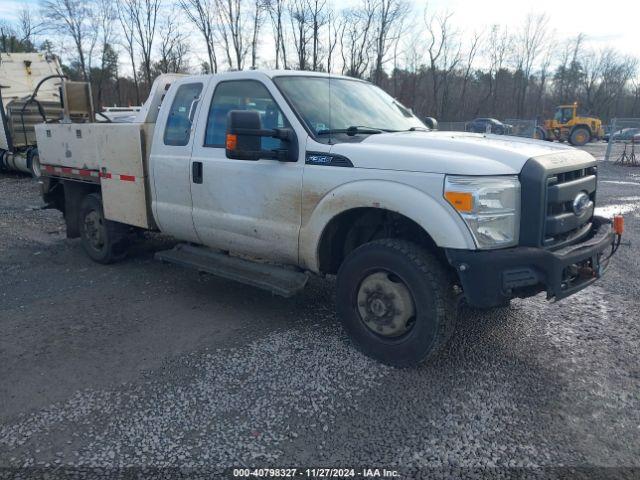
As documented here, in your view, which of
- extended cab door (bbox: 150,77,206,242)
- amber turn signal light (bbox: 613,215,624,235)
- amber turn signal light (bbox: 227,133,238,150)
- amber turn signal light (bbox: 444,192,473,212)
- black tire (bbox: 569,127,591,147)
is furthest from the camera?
black tire (bbox: 569,127,591,147)

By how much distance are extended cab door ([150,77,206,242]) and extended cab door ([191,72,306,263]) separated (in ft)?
0.41

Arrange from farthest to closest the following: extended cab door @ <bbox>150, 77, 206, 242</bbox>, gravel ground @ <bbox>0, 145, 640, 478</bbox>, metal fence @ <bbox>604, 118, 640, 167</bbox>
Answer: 1. metal fence @ <bbox>604, 118, 640, 167</bbox>
2. extended cab door @ <bbox>150, 77, 206, 242</bbox>
3. gravel ground @ <bbox>0, 145, 640, 478</bbox>

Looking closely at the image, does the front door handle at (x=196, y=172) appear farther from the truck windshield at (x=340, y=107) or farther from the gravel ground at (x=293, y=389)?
the gravel ground at (x=293, y=389)

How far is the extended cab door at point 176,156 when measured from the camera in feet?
16.0

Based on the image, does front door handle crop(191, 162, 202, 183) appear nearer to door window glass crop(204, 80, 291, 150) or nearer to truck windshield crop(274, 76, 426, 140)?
door window glass crop(204, 80, 291, 150)

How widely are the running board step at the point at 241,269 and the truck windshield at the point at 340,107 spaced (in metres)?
1.17

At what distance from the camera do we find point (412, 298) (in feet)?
11.6

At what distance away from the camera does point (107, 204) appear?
5906 millimetres

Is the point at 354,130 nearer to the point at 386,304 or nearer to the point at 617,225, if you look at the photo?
the point at 386,304

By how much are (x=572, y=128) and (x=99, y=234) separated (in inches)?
1369

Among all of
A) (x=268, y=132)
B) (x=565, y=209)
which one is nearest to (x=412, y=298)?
(x=565, y=209)

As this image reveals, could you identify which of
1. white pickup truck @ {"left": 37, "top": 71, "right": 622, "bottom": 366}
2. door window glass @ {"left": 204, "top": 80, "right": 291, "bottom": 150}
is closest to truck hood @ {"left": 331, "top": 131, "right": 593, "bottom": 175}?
white pickup truck @ {"left": 37, "top": 71, "right": 622, "bottom": 366}

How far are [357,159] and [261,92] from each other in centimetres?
124

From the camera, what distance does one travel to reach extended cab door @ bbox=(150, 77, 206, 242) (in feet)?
16.0
